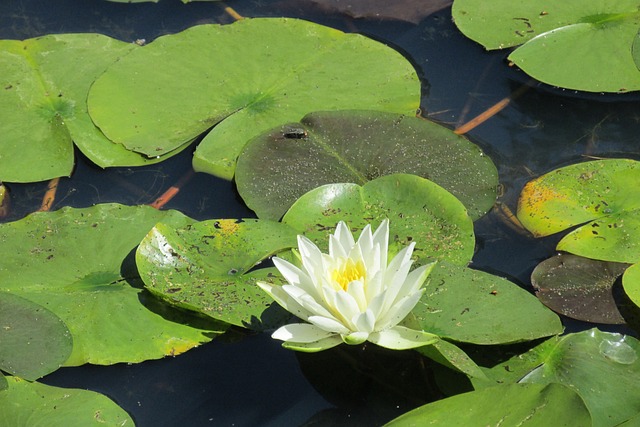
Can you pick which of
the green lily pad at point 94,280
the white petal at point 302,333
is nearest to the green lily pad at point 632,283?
the white petal at point 302,333

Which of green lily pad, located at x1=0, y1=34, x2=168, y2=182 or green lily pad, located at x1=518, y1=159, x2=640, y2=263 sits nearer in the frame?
green lily pad, located at x1=518, y1=159, x2=640, y2=263

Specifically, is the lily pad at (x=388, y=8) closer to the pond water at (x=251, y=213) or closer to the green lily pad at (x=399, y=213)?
the pond water at (x=251, y=213)

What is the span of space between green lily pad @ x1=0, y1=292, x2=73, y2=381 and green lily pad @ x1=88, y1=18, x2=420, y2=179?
90 centimetres

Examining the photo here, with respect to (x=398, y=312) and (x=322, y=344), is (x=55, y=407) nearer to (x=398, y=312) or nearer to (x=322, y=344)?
(x=322, y=344)

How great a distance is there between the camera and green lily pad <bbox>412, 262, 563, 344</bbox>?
92.0 inches

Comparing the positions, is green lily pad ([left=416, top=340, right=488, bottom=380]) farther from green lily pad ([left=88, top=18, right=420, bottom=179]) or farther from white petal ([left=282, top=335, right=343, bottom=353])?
green lily pad ([left=88, top=18, right=420, bottom=179])

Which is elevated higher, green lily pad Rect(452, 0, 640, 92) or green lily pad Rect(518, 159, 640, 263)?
green lily pad Rect(452, 0, 640, 92)

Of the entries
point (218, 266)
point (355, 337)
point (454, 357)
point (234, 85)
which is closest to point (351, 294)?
point (355, 337)

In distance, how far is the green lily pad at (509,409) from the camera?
201 cm

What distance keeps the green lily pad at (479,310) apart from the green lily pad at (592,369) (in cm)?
10

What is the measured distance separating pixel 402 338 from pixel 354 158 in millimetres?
1027

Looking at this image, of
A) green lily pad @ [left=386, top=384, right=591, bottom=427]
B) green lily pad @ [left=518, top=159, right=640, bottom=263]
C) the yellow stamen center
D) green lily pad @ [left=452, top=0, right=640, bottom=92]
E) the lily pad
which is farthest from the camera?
the lily pad

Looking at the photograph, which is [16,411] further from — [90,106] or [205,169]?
[90,106]

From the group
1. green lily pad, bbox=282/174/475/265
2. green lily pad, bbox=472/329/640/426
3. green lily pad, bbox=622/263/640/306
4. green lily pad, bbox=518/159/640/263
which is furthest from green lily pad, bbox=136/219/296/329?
green lily pad, bbox=622/263/640/306
